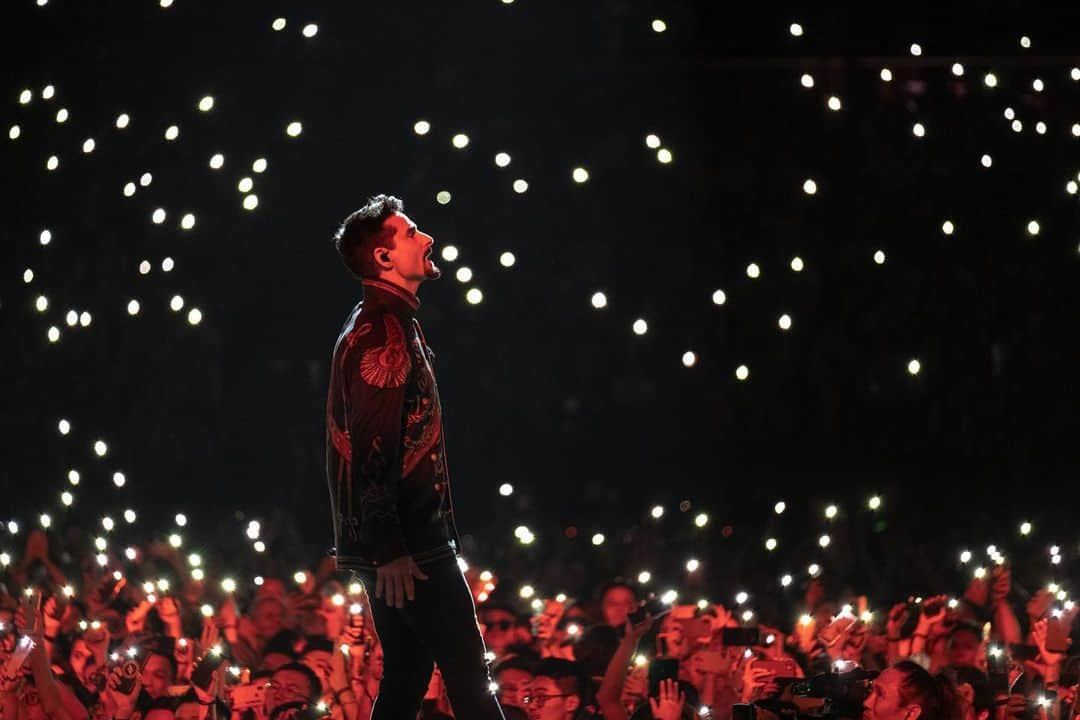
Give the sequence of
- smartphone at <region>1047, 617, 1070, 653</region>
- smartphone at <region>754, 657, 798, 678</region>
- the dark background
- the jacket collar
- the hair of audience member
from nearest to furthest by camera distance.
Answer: the jacket collar
the hair of audience member
smartphone at <region>754, 657, 798, 678</region>
the dark background
smartphone at <region>1047, 617, 1070, 653</region>

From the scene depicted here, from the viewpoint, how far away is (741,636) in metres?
3.25

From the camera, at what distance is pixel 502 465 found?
3.34 metres

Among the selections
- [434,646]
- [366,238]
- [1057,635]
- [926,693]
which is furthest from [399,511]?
[1057,635]

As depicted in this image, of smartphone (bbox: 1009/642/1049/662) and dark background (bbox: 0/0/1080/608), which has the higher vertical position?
dark background (bbox: 0/0/1080/608)

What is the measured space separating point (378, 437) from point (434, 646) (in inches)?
14.7

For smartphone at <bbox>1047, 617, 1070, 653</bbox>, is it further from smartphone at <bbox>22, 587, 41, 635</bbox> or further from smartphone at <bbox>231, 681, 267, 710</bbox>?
smartphone at <bbox>22, 587, 41, 635</bbox>

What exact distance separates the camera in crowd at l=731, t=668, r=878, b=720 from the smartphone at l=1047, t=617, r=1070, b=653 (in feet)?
1.97

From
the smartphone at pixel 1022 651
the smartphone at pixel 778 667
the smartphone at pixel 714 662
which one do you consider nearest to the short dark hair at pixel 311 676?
the smartphone at pixel 714 662

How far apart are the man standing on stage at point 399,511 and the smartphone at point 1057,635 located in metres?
1.52

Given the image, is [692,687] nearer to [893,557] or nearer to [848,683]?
[848,683]

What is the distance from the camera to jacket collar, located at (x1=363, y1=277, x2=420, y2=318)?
264 centimetres

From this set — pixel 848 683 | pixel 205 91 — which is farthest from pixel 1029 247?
pixel 205 91

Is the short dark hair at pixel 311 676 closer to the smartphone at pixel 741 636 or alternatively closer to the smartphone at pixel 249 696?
the smartphone at pixel 249 696

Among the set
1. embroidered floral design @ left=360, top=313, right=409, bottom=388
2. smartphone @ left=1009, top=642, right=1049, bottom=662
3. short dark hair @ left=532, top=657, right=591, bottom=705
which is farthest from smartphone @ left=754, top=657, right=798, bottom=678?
embroidered floral design @ left=360, top=313, right=409, bottom=388
